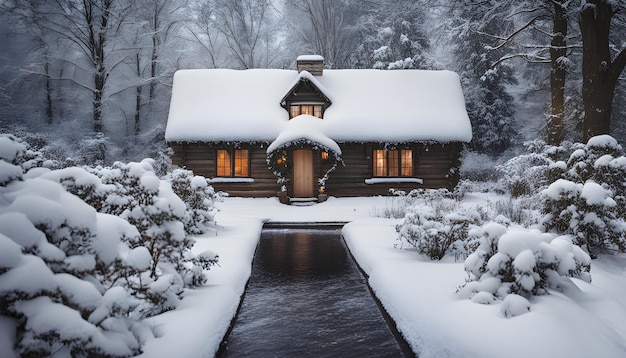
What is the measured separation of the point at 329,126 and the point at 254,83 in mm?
5264

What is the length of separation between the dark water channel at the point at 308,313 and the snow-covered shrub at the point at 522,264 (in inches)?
55.7

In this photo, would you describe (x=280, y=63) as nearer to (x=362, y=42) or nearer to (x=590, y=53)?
(x=362, y=42)

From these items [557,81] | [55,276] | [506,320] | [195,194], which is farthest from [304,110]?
[55,276]

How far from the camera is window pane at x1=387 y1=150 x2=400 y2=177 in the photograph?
2053 cm

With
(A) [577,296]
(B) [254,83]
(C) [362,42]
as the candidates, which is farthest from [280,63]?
(A) [577,296]

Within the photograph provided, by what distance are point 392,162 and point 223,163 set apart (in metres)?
8.70

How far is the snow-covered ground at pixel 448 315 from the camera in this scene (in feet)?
13.0

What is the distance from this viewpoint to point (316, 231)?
41.7 ft

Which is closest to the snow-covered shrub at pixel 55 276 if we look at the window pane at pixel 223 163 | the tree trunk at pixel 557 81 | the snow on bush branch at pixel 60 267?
the snow on bush branch at pixel 60 267

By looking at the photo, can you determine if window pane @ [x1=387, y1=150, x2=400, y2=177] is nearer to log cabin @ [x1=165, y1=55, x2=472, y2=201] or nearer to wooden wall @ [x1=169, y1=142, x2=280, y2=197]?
log cabin @ [x1=165, y1=55, x2=472, y2=201]

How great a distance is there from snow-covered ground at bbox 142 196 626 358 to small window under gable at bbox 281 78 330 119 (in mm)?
13293

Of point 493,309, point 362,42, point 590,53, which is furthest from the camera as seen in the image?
point 362,42

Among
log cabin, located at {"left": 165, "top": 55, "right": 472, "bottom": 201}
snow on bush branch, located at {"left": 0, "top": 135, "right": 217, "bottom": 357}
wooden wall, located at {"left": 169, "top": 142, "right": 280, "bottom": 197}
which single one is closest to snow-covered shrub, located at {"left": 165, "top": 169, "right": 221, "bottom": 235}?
snow on bush branch, located at {"left": 0, "top": 135, "right": 217, "bottom": 357}

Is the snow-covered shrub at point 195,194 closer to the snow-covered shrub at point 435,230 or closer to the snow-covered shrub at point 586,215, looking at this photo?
the snow-covered shrub at point 435,230
